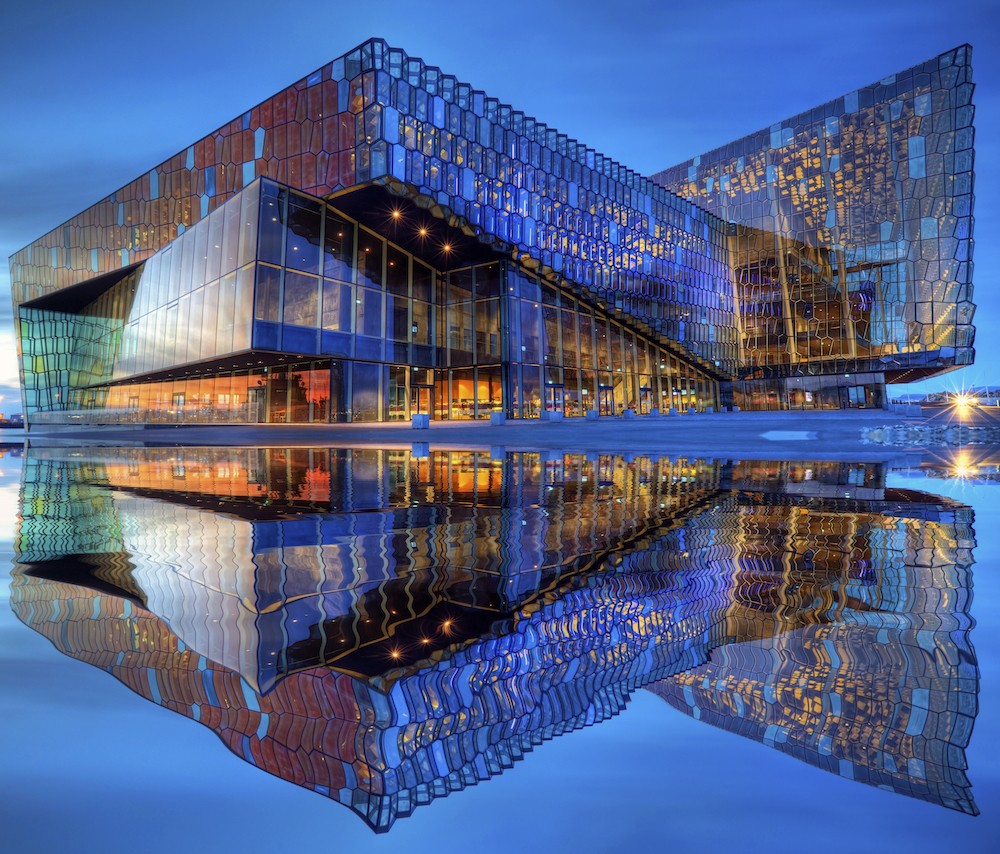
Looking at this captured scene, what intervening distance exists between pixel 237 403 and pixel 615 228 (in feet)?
89.5

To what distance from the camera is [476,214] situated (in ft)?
107

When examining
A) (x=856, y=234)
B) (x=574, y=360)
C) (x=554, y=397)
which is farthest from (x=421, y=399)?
(x=856, y=234)

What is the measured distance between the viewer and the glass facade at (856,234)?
162 ft

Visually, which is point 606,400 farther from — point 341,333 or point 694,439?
point 694,439

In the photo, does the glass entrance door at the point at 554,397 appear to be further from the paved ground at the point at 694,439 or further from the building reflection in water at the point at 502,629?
the building reflection in water at the point at 502,629

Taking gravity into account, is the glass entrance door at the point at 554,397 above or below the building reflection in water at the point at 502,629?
above

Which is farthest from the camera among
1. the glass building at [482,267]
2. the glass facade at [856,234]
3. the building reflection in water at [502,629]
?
the glass facade at [856,234]

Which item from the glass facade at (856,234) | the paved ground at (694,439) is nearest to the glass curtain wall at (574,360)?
the paved ground at (694,439)

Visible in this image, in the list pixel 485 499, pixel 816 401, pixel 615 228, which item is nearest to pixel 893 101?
pixel 816 401

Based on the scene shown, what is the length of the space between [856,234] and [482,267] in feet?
118

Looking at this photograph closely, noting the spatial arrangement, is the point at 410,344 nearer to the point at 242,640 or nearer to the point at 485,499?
the point at 485,499

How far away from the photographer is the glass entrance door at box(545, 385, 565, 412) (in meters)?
38.6

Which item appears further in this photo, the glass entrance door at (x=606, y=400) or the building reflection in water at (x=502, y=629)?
the glass entrance door at (x=606, y=400)

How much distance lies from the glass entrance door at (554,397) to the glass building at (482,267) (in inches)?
5.5
